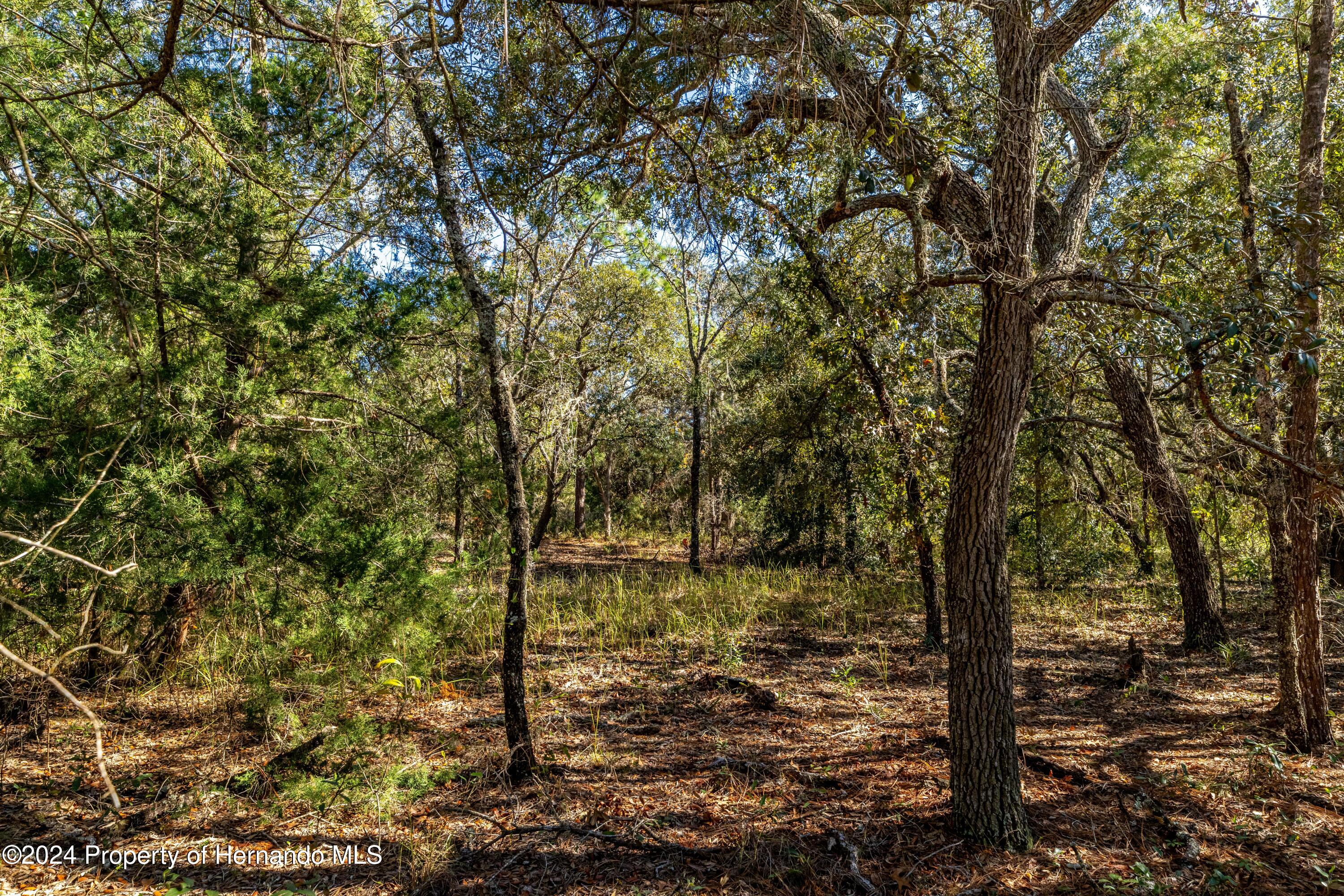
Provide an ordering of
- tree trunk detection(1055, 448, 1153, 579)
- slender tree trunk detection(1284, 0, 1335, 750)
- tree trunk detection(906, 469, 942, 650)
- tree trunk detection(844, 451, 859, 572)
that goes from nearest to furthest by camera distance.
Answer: slender tree trunk detection(1284, 0, 1335, 750) → tree trunk detection(906, 469, 942, 650) → tree trunk detection(1055, 448, 1153, 579) → tree trunk detection(844, 451, 859, 572)

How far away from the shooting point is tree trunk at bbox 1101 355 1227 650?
612 cm

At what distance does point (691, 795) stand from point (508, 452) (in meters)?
2.16

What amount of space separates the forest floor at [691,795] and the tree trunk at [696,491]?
18.6ft

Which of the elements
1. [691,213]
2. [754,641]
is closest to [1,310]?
[691,213]

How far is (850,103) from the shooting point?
297 centimetres

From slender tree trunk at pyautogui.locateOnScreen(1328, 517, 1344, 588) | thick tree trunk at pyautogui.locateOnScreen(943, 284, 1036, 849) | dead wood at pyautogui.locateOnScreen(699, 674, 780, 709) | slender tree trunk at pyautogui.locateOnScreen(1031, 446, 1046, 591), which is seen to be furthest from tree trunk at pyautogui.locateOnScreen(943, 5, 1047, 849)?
slender tree trunk at pyautogui.locateOnScreen(1328, 517, 1344, 588)

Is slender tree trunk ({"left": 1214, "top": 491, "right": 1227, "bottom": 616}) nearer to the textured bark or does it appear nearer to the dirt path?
the dirt path

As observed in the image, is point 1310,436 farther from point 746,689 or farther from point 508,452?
point 508,452

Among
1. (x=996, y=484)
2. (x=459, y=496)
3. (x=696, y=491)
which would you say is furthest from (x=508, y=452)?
(x=696, y=491)

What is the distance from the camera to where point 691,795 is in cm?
367

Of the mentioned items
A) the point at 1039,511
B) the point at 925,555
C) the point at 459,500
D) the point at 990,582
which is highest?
the point at 459,500

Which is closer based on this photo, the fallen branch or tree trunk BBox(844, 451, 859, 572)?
the fallen branch

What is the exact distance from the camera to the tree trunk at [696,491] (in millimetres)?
11211

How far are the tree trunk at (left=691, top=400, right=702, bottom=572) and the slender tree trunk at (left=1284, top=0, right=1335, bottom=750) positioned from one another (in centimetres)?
782
